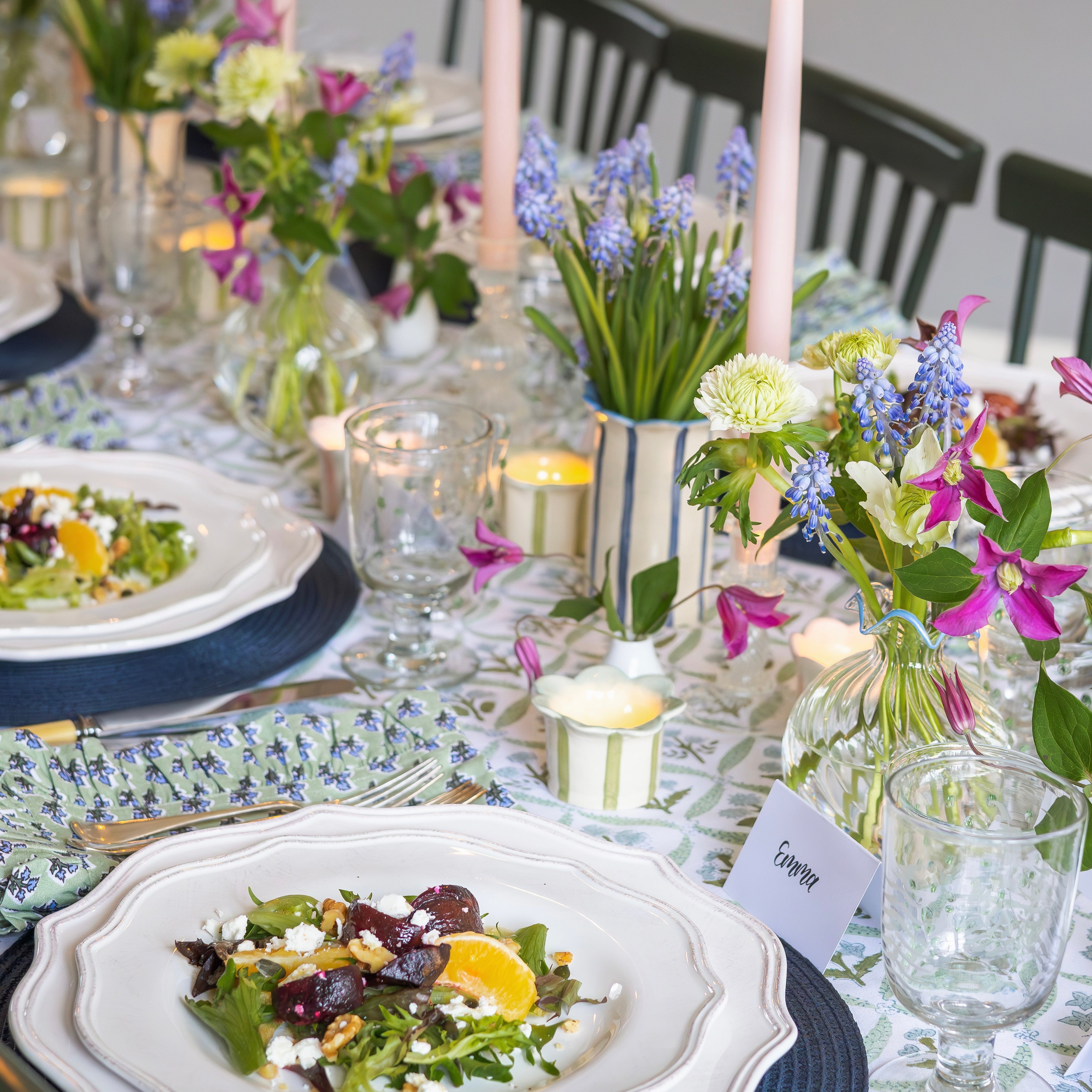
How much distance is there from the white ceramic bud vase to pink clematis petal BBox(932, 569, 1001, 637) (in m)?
0.33

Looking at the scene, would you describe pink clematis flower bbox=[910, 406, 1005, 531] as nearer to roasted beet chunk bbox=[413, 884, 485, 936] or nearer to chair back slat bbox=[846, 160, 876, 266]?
roasted beet chunk bbox=[413, 884, 485, 936]

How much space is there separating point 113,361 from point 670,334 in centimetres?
86

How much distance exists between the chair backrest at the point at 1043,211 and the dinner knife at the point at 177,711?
1083 millimetres

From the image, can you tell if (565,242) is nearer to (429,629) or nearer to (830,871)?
(429,629)

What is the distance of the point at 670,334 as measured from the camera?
1.09m

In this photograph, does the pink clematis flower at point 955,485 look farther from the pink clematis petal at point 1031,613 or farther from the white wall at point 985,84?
the white wall at point 985,84

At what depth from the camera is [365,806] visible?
882mm

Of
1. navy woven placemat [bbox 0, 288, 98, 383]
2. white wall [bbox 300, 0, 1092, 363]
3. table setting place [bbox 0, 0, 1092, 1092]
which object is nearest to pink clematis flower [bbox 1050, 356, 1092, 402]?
table setting place [bbox 0, 0, 1092, 1092]

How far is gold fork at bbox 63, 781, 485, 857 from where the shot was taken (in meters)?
0.85

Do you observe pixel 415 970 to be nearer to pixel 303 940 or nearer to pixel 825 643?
pixel 303 940

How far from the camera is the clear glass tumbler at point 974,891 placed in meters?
0.63

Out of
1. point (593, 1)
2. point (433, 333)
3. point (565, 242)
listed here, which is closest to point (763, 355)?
point (565, 242)

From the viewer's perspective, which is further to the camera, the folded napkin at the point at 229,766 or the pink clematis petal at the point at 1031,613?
the folded napkin at the point at 229,766

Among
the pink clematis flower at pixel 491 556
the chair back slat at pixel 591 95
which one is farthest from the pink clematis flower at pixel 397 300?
the chair back slat at pixel 591 95
